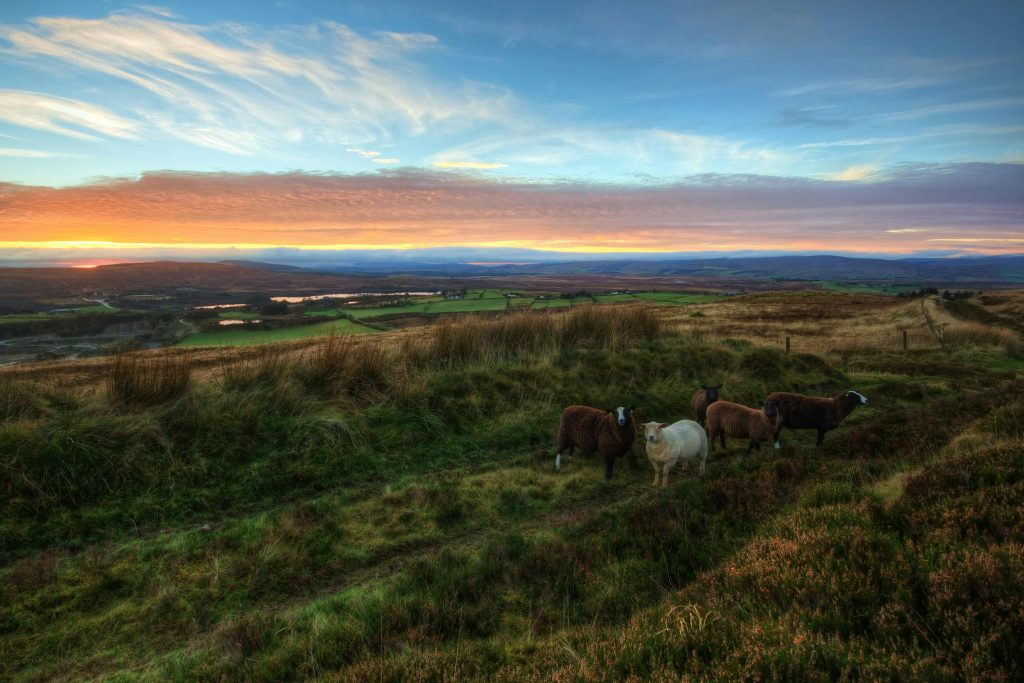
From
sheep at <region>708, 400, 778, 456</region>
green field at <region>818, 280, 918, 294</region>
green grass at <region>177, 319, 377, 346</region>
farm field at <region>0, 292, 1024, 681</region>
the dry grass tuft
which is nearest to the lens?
farm field at <region>0, 292, 1024, 681</region>

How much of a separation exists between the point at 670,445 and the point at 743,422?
2631mm

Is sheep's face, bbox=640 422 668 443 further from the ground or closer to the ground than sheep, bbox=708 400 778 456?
further from the ground

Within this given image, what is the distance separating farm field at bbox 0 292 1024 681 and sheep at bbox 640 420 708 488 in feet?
1.14

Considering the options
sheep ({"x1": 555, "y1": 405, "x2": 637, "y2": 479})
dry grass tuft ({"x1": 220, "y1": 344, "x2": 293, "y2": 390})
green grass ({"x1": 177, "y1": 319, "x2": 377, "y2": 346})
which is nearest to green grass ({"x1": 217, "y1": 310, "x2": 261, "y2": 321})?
green grass ({"x1": 177, "y1": 319, "x2": 377, "y2": 346})

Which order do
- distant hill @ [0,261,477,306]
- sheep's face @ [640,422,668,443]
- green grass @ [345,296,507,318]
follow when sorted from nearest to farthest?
sheep's face @ [640,422,668,443], green grass @ [345,296,507,318], distant hill @ [0,261,477,306]

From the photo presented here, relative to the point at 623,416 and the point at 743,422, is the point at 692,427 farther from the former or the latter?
the point at 743,422

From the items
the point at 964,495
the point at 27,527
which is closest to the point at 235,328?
the point at 27,527

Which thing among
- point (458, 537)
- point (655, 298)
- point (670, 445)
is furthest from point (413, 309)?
point (458, 537)

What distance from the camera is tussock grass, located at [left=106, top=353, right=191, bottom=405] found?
28.1ft

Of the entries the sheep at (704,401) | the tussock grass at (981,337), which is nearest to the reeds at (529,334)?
the sheep at (704,401)

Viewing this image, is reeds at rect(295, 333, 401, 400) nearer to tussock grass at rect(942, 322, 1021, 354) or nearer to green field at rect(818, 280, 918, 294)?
tussock grass at rect(942, 322, 1021, 354)

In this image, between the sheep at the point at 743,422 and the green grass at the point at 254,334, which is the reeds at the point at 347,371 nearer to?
the sheep at the point at 743,422

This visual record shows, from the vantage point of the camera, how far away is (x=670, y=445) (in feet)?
25.8

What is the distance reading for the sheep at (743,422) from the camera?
9.20 metres
